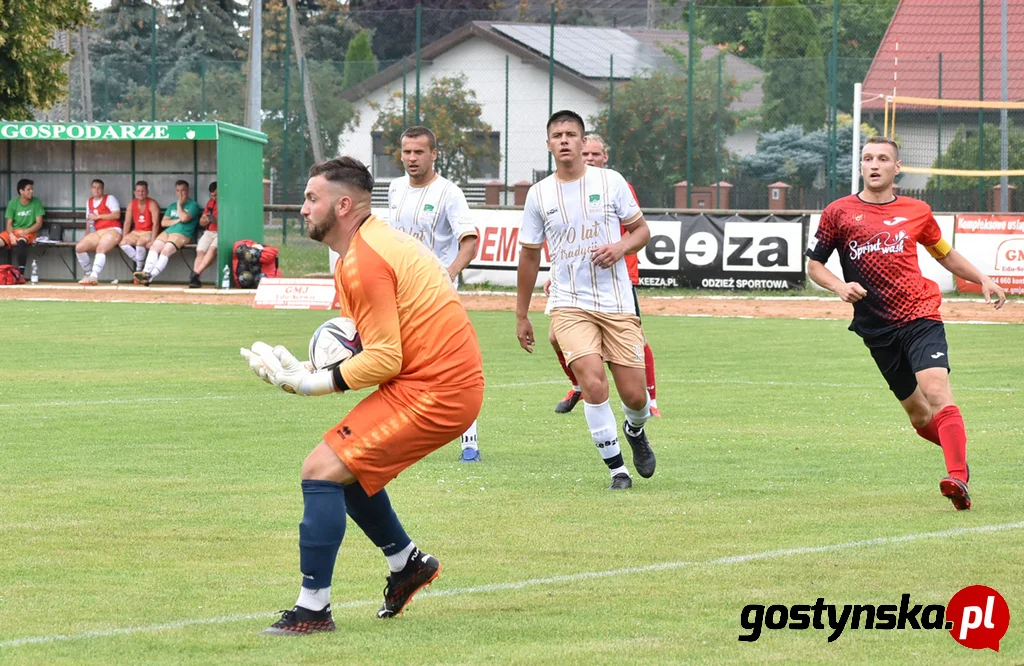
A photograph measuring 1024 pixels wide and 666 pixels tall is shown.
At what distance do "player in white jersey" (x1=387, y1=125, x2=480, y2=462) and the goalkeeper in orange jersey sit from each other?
4.43 m

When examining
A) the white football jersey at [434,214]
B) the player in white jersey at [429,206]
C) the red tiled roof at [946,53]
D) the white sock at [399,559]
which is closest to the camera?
the white sock at [399,559]

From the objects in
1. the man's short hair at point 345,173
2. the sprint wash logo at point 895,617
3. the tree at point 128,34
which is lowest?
the sprint wash logo at point 895,617

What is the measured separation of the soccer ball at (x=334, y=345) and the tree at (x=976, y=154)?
86.1ft

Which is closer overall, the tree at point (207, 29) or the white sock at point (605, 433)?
the white sock at point (605, 433)

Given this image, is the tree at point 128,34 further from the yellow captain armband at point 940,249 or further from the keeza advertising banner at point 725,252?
the yellow captain armband at point 940,249

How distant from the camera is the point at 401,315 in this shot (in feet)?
18.8

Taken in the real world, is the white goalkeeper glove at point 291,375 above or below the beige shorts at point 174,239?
below

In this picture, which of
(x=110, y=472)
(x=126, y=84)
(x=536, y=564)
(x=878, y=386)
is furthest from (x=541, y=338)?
(x=126, y=84)

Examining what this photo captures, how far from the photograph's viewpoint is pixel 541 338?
19.3 meters

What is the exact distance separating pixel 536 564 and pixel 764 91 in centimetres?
2805

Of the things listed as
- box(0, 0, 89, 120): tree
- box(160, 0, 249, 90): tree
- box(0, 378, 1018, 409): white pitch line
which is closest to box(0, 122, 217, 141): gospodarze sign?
box(0, 0, 89, 120): tree

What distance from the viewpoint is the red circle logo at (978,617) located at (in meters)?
5.49

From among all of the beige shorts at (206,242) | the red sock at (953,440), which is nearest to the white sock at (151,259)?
the beige shorts at (206,242)

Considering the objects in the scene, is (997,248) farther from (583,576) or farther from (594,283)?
(583,576)
